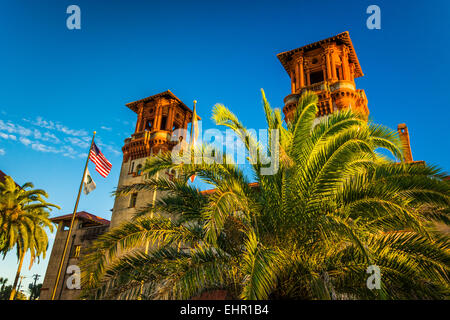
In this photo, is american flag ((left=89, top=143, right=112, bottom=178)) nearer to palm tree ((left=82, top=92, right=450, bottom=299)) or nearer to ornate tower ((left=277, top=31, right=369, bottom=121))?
palm tree ((left=82, top=92, right=450, bottom=299))

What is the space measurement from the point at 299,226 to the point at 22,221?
79.2 feet

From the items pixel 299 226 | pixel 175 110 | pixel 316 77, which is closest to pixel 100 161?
pixel 299 226

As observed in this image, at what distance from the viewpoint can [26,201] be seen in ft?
88.0

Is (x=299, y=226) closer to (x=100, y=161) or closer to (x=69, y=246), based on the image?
(x=100, y=161)

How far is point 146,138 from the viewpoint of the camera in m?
34.2

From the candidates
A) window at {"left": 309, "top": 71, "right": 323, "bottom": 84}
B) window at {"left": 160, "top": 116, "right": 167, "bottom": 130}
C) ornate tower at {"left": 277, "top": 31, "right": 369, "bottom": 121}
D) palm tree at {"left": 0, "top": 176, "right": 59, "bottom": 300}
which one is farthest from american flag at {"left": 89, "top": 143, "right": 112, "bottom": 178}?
window at {"left": 309, "top": 71, "right": 323, "bottom": 84}

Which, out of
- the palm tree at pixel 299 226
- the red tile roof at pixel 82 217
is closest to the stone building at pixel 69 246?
the red tile roof at pixel 82 217

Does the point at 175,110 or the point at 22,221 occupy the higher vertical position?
the point at 175,110

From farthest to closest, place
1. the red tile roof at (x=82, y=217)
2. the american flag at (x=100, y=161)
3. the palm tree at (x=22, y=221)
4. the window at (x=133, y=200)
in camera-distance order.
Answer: the red tile roof at (x=82, y=217) < the window at (x=133, y=200) < the palm tree at (x=22, y=221) < the american flag at (x=100, y=161)

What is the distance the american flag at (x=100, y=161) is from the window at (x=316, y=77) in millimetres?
20186

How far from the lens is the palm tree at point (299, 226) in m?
7.44

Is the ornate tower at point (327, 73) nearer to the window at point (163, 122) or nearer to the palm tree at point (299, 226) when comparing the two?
the window at point (163, 122)
